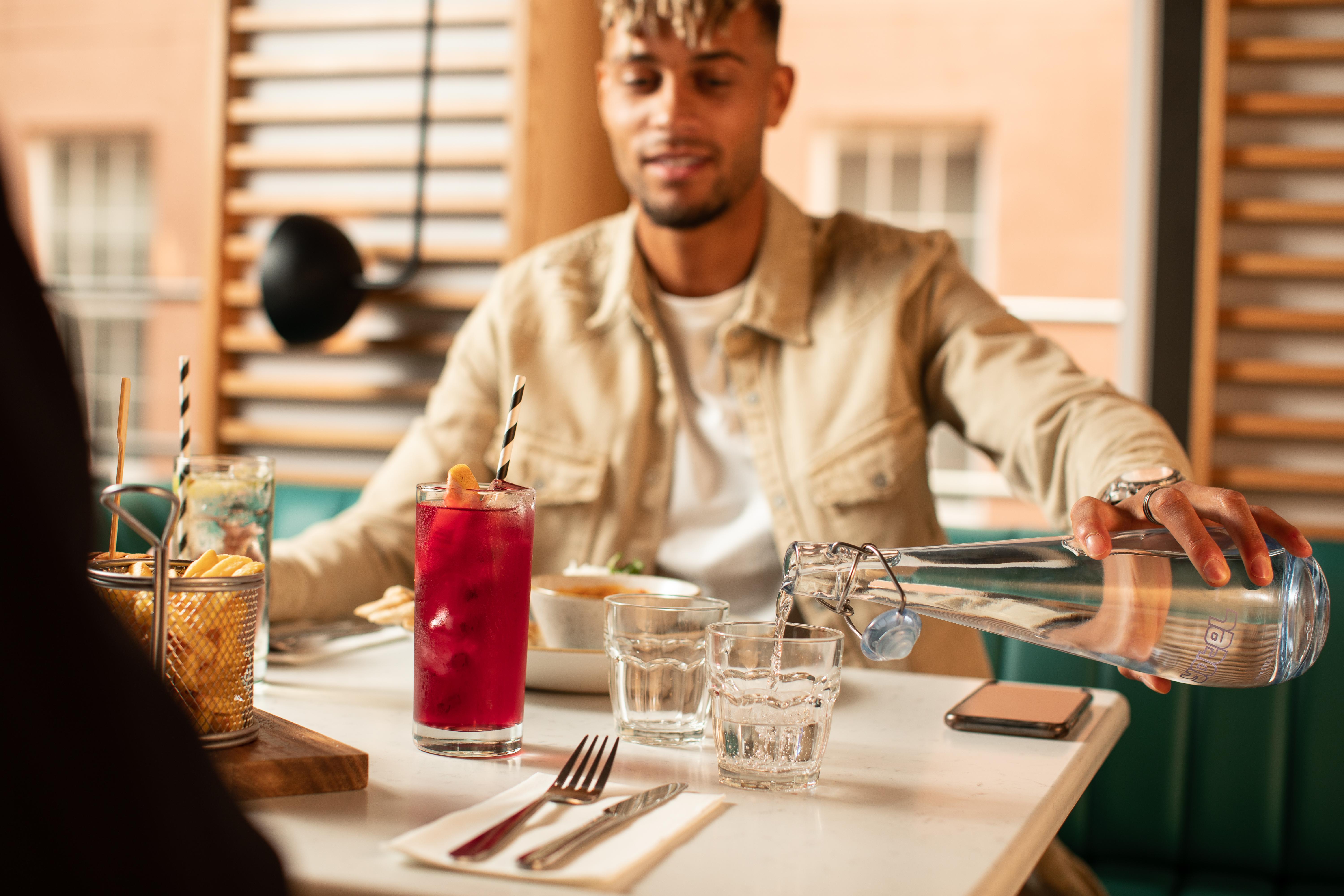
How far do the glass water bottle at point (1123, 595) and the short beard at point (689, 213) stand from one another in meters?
1.13

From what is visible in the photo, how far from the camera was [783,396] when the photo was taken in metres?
1.93

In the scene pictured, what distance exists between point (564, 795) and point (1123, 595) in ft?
1.57

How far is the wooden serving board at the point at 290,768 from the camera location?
785 mm

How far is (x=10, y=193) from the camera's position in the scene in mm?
386

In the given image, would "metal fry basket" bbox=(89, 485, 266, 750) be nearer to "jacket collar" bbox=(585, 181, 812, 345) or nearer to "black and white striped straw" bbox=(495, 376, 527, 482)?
"black and white striped straw" bbox=(495, 376, 527, 482)

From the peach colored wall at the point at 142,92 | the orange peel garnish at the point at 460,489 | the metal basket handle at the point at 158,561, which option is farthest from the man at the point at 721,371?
the peach colored wall at the point at 142,92

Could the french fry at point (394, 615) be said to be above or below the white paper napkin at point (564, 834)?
above

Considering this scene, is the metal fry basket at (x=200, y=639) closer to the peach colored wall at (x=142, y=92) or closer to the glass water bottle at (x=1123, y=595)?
the glass water bottle at (x=1123, y=595)

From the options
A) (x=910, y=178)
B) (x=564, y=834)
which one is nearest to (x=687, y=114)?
(x=564, y=834)

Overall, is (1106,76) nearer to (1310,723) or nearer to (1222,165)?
(1222,165)

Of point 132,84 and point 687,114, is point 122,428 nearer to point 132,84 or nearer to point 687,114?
point 687,114

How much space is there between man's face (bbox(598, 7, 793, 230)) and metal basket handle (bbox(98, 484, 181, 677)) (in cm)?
131

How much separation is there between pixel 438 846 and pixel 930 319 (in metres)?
1.46

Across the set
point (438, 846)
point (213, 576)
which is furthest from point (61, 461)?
point (213, 576)
